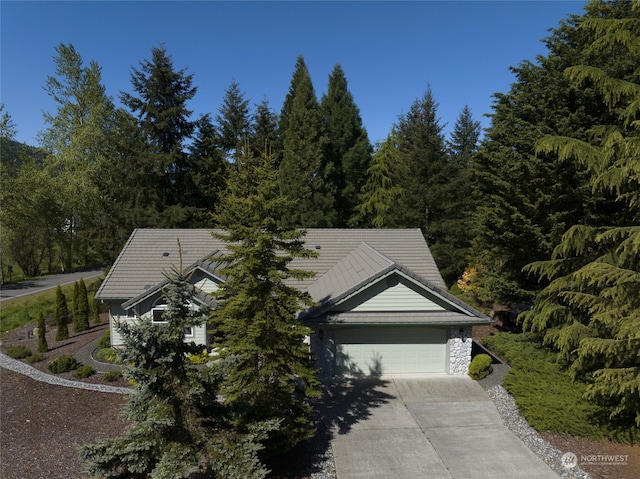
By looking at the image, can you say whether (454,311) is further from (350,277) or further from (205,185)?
(205,185)

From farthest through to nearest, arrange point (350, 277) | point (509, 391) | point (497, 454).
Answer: point (350, 277) < point (509, 391) < point (497, 454)

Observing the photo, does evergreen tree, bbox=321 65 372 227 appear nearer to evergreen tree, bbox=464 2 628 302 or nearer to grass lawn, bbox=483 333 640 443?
evergreen tree, bbox=464 2 628 302

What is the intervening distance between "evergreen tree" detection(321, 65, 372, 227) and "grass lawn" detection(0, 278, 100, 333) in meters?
21.0

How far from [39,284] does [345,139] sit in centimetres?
2885

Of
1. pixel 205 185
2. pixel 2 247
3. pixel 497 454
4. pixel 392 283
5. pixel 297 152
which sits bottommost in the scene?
pixel 497 454

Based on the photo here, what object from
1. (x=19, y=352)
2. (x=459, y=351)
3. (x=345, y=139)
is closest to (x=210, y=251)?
(x=19, y=352)

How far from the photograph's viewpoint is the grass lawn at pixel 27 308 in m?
23.1

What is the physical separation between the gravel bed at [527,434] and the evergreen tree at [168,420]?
7.04m

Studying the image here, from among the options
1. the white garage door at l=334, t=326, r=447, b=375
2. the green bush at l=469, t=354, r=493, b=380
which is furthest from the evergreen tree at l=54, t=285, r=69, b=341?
the green bush at l=469, t=354, r=493, b=380

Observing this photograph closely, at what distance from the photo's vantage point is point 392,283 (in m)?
14.8

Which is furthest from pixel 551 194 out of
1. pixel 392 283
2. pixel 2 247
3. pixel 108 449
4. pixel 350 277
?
pixel 2 247

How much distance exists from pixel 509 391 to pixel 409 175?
18.8 meters

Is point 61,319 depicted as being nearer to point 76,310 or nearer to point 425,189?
point 76,310

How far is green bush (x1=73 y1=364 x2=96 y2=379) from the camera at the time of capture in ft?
47.4
